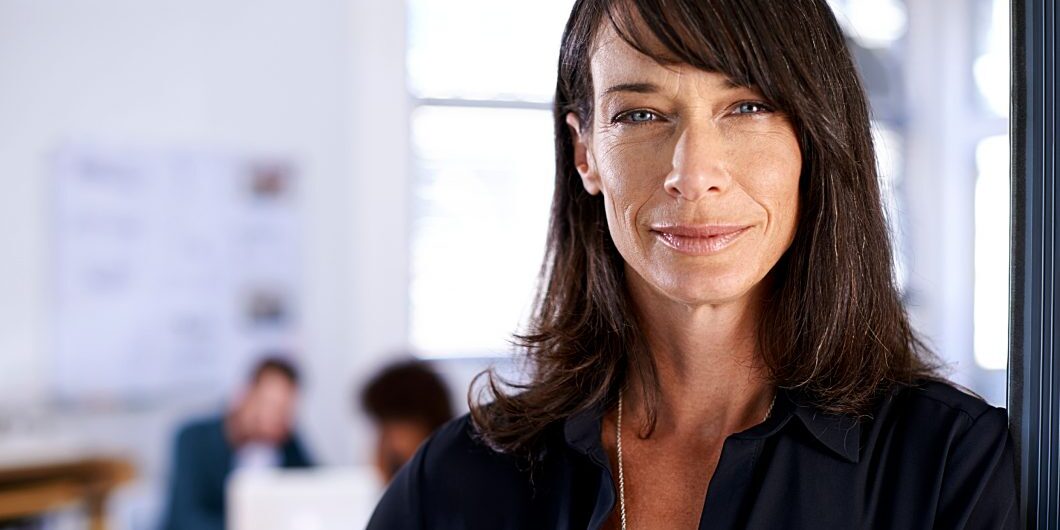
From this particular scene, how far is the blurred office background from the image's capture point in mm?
4453

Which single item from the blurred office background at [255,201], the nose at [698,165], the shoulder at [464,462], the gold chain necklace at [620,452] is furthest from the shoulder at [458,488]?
the blurred office background at [255,201]

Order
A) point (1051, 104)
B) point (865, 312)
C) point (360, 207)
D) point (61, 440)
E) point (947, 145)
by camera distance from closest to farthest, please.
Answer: point (1051, 104) < point (865, 312) < point (61, 440) < point (360, 207) < point (947, 145)

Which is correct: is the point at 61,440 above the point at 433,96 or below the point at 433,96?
below

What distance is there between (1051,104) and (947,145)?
4547 millimetres

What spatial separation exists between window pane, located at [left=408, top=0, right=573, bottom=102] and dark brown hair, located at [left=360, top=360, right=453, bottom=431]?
6.88ft

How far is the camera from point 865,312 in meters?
1.16

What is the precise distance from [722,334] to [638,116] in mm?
265

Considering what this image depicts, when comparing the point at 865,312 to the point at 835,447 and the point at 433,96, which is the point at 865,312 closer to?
the point at 835,447

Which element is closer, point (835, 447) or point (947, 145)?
point (835, 447)

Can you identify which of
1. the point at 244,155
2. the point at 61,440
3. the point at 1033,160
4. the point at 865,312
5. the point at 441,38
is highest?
the point at 441,38

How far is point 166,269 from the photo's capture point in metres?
4.60

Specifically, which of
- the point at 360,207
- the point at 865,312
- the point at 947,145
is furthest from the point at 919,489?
the point at 947,145

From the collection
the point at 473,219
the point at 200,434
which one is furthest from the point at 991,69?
the point at 200,434

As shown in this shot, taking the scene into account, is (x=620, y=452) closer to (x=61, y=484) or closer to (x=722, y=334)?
(x=722, y=334)
